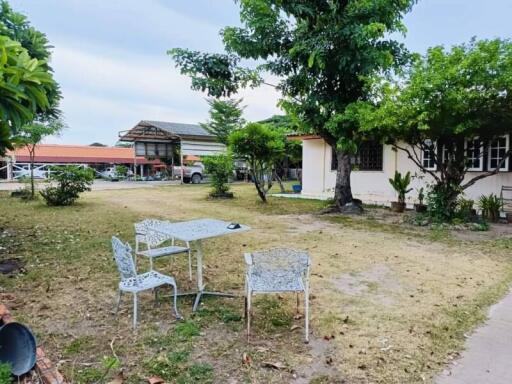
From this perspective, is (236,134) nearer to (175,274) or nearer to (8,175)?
(175,274)

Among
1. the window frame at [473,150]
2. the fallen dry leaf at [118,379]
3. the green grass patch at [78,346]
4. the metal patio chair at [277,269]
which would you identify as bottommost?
the green grass patch at [78,346]

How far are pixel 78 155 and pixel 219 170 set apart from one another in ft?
92.3

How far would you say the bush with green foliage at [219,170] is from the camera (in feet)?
50.1

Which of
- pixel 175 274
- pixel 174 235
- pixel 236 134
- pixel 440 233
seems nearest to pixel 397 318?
pixel 174 235

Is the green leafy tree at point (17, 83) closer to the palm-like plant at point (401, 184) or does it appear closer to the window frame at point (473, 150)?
the window frame at point (473, 150)

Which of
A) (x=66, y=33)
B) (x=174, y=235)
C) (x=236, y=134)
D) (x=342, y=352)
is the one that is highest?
(x=66, y=33)

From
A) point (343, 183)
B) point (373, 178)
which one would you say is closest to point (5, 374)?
point (343, 183)

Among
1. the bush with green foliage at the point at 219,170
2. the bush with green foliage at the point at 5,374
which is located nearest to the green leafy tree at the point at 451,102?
the bush with green foliage at the point at 219,170

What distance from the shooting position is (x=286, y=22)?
34.2 feet

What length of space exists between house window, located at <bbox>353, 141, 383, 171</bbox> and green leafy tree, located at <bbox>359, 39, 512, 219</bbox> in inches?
171

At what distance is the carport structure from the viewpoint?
29.0m

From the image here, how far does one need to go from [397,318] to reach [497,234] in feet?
19.2

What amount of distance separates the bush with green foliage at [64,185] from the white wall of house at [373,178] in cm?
894

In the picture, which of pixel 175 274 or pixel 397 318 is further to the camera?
pixel 175 274
